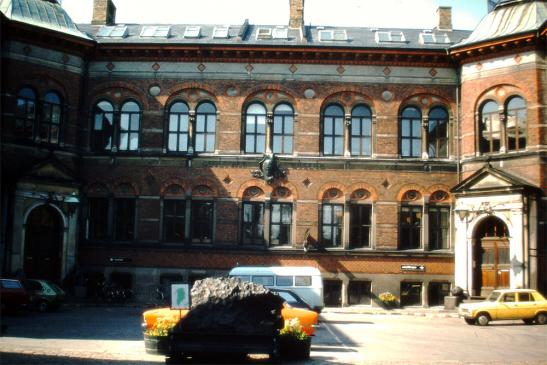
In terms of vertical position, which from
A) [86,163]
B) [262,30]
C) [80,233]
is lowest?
[80,233]

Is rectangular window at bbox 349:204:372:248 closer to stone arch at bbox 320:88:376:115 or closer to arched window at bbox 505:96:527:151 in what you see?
stone arch at bbox 320:88:376:115

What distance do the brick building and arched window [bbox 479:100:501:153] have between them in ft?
0.29

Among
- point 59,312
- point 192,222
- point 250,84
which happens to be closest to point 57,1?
point 250,84

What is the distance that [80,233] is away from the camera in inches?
1229

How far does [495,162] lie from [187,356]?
19729 millimetres

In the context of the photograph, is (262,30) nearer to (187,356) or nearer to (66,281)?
(66,281)

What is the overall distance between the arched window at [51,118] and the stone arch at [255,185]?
9.04 metres

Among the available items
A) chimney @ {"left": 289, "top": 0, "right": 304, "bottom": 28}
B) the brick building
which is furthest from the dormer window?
chimney @ {"left": 289, "top": 0, "right": 304, "bottom": 28}

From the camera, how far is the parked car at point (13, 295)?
23239mm

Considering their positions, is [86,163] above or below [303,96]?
below

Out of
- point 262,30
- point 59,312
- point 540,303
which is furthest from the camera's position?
point 262,30

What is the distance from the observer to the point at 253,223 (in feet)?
103

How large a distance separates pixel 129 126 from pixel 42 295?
983 centimetres

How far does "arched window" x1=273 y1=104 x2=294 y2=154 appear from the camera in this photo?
31.8 m
